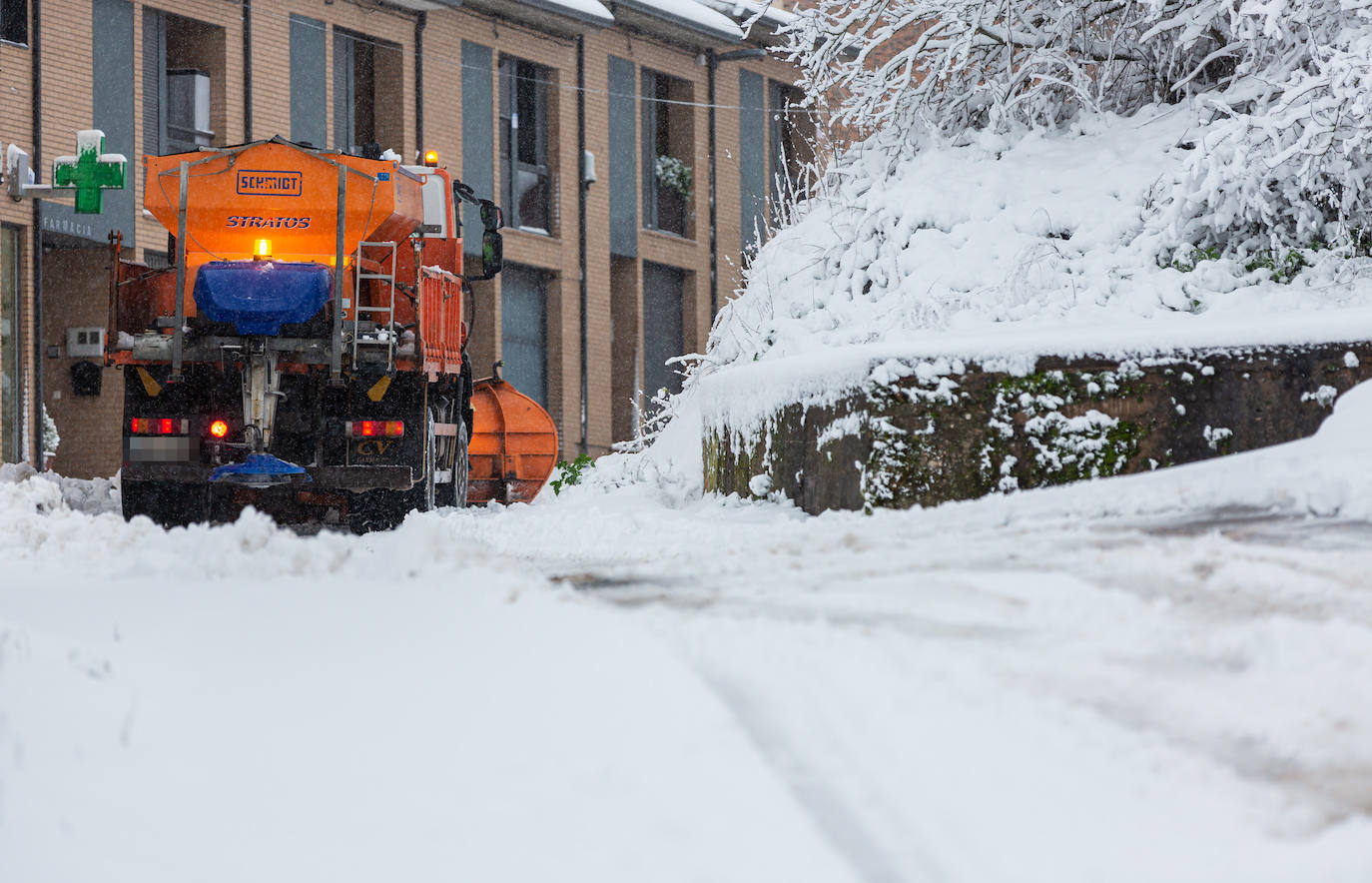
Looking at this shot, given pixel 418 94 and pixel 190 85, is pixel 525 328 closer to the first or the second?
pixel 418 94

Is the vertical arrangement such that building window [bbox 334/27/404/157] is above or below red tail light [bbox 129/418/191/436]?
above

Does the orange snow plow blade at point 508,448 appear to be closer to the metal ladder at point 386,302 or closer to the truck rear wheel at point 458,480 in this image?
the truck rear wheel at point 458,480

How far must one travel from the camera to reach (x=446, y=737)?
12.5 ft

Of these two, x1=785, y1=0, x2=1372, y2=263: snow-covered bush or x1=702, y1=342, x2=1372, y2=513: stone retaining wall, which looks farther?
x1=785, y1=0, x2=1372, y2=263: snow-covered bush

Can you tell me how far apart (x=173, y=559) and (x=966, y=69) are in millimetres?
8344

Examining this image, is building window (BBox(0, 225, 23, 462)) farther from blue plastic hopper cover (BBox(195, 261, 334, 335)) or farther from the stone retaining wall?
the stone retaining wall

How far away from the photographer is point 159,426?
12.1 m

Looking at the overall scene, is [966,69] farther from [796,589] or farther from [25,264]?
[25,264]

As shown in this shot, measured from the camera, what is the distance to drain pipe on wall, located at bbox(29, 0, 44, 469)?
1966 cm

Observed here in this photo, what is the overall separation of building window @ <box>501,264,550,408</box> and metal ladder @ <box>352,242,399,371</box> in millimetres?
13247

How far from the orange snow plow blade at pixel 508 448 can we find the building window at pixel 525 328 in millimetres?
8919

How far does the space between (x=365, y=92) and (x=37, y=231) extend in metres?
6.47

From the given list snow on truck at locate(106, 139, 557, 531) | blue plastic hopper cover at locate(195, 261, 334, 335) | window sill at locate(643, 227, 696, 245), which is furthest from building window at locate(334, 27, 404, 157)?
blue plastic hopper cover at locate(195, 261, 334, 335)

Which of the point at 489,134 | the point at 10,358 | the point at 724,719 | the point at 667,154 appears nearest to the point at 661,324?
the point at 667,154
